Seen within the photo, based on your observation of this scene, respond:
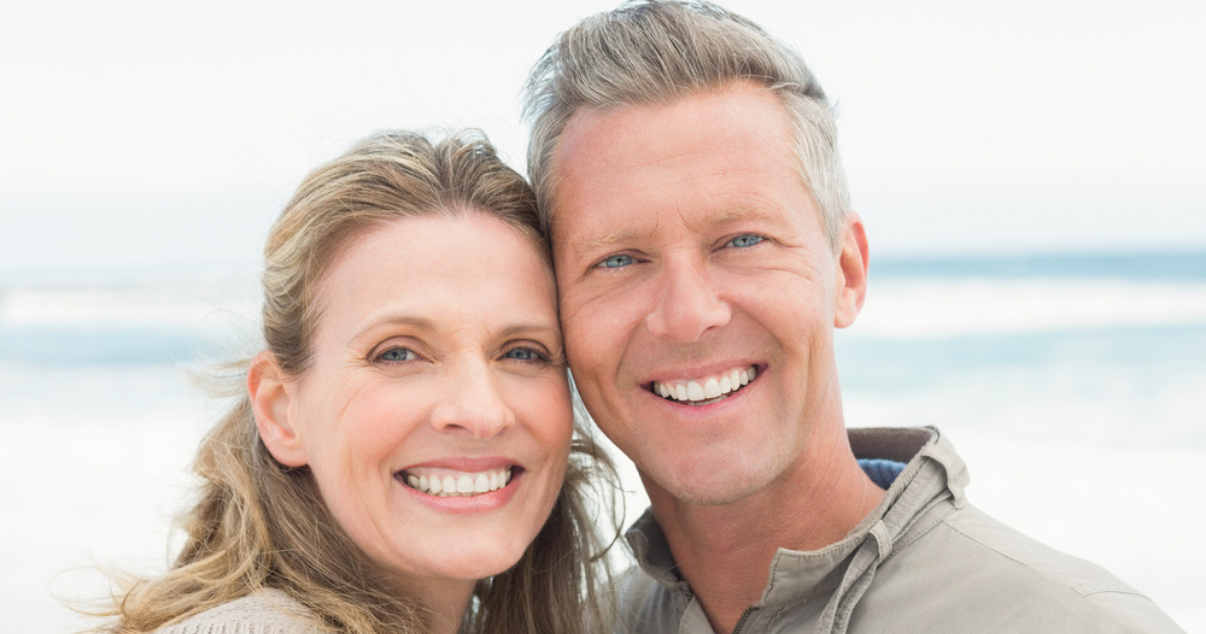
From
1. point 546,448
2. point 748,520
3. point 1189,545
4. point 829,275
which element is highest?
point 829,275

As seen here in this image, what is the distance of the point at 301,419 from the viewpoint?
9.05 ft

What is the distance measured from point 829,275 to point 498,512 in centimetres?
107

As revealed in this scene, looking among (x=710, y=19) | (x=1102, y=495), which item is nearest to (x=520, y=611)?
(x=710, y=19)

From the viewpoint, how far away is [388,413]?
101 inches

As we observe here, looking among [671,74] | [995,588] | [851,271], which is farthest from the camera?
[851,271]

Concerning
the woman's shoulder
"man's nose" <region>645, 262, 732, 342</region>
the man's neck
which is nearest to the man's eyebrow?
"man's nose" <region>645, 262, 732, 342</region>

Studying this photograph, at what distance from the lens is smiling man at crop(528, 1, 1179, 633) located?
2.60 meters

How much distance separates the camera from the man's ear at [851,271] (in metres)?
3.06

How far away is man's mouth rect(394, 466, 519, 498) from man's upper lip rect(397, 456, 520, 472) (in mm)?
10

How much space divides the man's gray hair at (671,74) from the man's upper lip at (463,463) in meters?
0.66

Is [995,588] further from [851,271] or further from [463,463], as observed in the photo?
[463,463]

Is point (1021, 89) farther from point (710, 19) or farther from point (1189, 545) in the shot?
point (710, 19)

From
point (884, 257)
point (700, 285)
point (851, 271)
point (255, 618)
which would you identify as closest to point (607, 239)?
point (700, 285)

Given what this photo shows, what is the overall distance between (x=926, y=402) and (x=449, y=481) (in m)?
13.5
